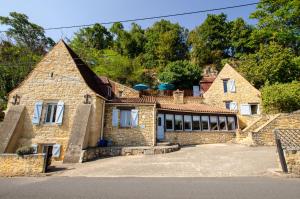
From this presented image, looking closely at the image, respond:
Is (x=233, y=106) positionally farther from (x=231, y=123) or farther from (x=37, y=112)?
(x=37, y=112)

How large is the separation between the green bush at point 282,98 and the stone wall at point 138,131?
466 inches

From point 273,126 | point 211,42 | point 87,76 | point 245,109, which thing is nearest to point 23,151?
→ point 87,76

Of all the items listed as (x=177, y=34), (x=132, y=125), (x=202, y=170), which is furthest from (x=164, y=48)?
(x=202, y=170)

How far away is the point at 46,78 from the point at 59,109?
287 centimetres

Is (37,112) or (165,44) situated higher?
(165,44)

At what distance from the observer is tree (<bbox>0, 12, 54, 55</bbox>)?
97.3ft

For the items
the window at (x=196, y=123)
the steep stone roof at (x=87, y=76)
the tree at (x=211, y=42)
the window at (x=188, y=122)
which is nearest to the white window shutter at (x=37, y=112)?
the steep stone roof at (x=87, y=76)

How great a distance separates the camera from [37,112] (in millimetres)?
13305

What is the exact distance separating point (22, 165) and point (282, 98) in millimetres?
20770

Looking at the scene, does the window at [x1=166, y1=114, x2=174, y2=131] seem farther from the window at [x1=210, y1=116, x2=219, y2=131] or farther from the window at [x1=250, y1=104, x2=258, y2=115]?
the window at [x1=250, y1=104, x2=258, y2=115]

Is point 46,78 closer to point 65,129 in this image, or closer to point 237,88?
point 65,129

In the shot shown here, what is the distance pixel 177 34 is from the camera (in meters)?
41.0

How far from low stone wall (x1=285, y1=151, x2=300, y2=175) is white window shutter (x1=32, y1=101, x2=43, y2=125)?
15.4 metres

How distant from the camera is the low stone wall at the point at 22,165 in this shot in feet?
30.0
